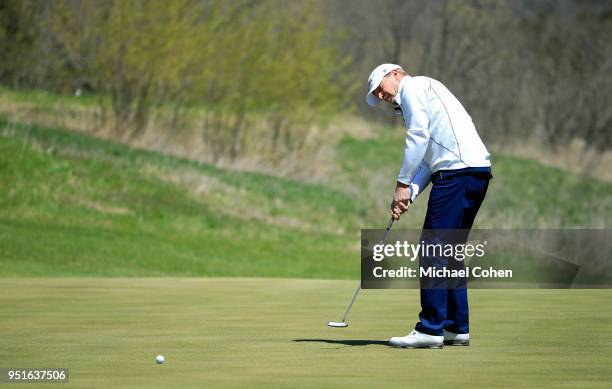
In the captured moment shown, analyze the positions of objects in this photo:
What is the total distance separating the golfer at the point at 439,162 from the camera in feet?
27.4

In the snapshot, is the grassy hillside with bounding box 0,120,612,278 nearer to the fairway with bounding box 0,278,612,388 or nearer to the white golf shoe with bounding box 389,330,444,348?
the fairway with bounding box 0,278,612,388

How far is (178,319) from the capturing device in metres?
9.81

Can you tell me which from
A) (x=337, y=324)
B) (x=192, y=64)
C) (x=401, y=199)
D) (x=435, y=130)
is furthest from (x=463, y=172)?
(x=192, y=64)

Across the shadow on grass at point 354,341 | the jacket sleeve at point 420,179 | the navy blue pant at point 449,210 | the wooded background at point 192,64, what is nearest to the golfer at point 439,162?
the navy blue pant at point 449,210

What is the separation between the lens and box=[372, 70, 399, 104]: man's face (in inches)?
335

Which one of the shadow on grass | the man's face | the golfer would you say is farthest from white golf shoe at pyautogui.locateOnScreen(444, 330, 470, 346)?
the man's face

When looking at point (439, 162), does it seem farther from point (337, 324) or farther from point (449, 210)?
point (337, 324)

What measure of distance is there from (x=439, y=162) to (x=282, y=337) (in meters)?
1.50

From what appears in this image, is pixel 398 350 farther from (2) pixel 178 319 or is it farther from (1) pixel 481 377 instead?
(2) pixel 178 319

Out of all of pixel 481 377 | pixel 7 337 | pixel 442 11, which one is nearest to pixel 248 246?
pixel 7 337

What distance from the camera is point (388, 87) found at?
8.52 metres

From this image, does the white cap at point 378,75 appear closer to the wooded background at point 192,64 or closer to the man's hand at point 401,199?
the man's hand at point 401,199

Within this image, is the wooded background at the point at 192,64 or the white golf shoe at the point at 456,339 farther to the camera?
the wooded background at the point at 192,64

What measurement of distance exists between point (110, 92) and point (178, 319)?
93.2 feet
